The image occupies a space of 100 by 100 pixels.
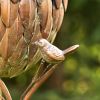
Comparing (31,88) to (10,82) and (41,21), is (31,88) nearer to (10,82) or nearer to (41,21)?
(41,21)

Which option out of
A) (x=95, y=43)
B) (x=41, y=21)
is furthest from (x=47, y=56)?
(x=95, y=43)

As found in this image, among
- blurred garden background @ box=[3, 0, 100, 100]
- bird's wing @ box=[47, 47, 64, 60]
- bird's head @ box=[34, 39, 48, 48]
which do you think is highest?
bird's head @ box=[34, 39, 48, 48]

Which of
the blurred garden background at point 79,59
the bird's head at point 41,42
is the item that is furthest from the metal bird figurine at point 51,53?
the blurred garden background at point 79,59

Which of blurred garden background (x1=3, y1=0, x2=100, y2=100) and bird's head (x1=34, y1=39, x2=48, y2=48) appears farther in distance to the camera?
blurred garden background (x1=3, y1=0, x2=100, y2=100)

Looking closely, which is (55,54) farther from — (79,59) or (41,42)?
(79,59)

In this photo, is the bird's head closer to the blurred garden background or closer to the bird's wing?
the bird's wing

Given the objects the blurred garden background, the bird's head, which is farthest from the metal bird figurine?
the blurred garden background

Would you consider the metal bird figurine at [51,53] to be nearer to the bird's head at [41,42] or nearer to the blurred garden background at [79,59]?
the bird's head at [41,42]

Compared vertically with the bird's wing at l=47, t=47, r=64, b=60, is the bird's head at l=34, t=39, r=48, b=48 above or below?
above
